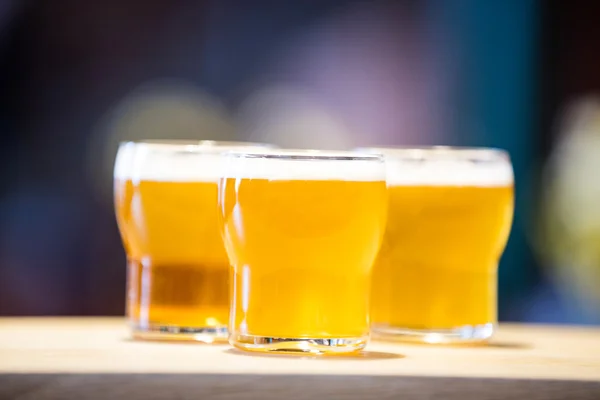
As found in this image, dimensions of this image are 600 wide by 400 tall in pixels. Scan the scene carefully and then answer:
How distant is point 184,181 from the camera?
3.55 feet

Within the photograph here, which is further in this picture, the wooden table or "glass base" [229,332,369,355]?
"glass base" [229,332,369,355]

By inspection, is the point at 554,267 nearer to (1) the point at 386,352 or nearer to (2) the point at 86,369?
(1) the point at 386,352

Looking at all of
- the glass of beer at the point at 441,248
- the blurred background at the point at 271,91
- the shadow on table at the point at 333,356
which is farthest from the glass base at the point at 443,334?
the blurred background at the point at 271,91

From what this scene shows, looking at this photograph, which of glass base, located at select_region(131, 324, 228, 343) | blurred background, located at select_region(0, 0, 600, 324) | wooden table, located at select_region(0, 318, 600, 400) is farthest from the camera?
blurred background, located at select_region(0, 0, 600, 324)

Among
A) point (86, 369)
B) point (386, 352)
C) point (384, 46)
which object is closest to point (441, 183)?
point (386, 352)

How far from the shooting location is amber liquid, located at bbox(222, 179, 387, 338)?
0.93 meters

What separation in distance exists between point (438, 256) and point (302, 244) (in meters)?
0.22

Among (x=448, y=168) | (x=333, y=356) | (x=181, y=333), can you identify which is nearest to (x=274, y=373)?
(x=333, y=356)

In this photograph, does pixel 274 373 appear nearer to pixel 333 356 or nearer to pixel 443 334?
pixel 333 356

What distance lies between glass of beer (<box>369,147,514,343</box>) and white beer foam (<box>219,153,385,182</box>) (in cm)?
16

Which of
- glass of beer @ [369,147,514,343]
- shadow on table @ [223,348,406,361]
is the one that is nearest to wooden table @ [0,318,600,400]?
shadow on table @ [223,348,406,361]

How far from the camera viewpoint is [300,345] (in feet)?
3.05

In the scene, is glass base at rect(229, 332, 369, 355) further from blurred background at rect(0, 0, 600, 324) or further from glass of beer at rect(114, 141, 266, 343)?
→ blurred background at rect(0, 0, 600, 324)

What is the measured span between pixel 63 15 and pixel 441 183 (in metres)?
2.79
